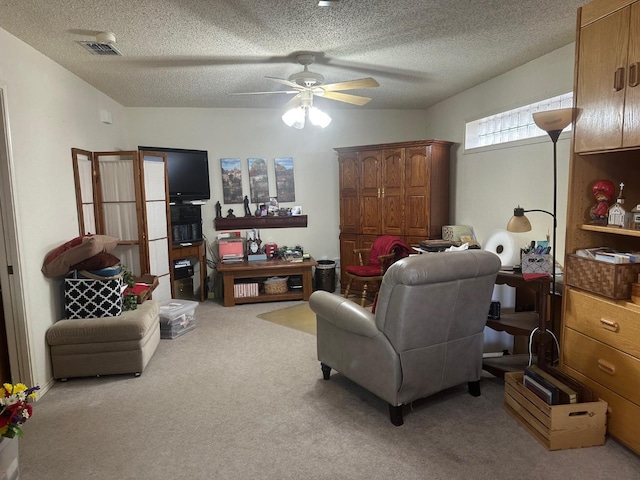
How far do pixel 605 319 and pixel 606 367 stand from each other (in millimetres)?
254

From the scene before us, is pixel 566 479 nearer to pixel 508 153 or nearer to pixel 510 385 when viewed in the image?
pixel 510 385

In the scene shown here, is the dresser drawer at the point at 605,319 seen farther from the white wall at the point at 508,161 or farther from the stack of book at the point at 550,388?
the white wall at the point at 508,161

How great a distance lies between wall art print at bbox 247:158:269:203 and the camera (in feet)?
18.6

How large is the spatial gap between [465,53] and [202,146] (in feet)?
11.5

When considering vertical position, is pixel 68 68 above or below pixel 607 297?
above

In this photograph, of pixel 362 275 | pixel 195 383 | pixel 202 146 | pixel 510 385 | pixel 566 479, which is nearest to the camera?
pixel 566 479

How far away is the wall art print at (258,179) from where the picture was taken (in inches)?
223

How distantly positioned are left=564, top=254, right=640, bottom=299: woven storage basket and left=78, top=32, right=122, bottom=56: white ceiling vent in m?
3.32

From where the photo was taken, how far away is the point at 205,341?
3906 millimetres

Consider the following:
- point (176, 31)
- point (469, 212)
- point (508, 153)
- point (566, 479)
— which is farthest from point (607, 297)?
point (176, 31)

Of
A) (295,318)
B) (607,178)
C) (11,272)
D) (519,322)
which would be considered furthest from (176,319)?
(607,178)

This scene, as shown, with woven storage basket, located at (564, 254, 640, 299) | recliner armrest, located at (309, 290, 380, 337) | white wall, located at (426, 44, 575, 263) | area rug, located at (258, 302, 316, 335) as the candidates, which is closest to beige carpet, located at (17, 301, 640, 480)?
recliner armrest, located at (309, 290, 380, 337)

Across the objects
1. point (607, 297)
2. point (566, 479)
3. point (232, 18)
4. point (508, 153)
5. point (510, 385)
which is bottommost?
point (566, 479)

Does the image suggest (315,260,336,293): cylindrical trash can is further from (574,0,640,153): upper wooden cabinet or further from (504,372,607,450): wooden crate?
(574,0,640,153): upper wooden cabinet
